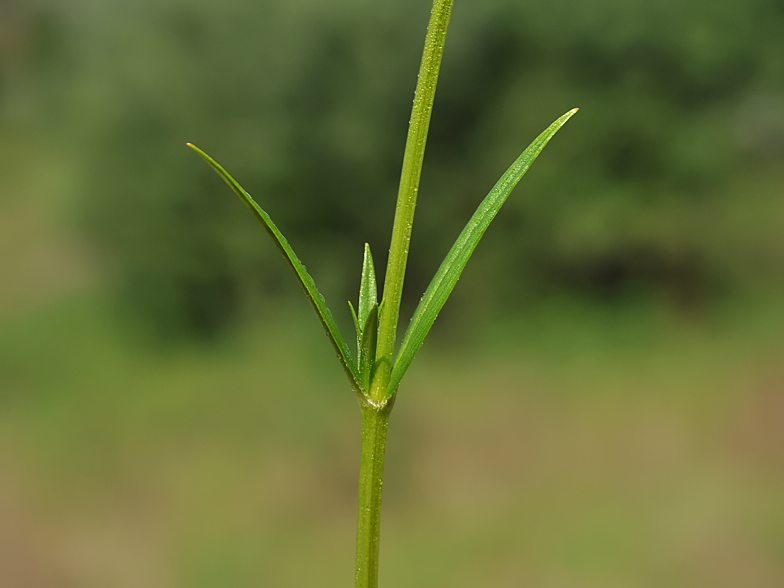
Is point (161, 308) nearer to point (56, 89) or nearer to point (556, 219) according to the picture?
point (56, 89)

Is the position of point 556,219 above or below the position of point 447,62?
below

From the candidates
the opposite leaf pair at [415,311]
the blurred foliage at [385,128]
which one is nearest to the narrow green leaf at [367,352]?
the opposite leaf pair at [415,311]

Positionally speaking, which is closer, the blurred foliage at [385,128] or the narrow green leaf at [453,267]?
the narrow green leaf at [453,267]

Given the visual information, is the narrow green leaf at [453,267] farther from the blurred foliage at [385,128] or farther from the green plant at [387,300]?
the blurred foliage at [385,128]

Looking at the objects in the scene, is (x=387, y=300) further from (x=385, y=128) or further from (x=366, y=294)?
(x=385, y=128)

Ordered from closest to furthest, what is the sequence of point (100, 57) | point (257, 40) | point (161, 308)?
1. point (257, 40)
2. point (100, 57)
3. point (161, 308)

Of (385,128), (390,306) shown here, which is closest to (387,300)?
(390,306)

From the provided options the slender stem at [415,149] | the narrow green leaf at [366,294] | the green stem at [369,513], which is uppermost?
the slender stem at [415,149]

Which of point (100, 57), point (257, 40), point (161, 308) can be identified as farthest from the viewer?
point (161, 308)

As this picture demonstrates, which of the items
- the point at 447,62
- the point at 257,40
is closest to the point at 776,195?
the point at 447,62
